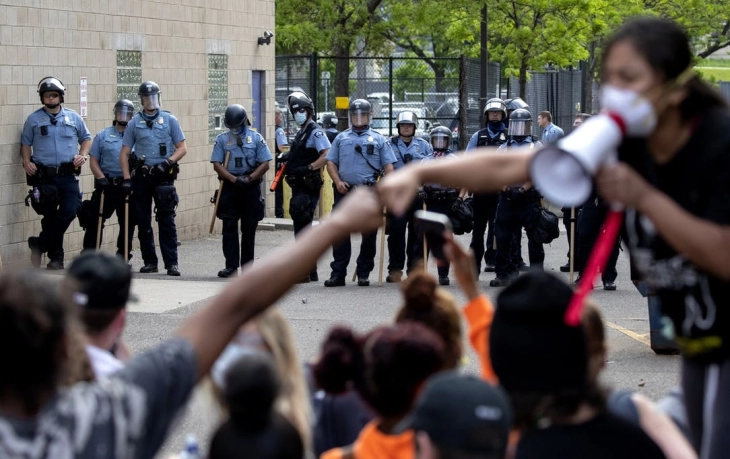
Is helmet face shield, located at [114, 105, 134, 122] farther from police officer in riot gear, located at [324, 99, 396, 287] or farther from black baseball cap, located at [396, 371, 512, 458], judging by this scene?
black baseball cap, located at [396, 371, 512, 458]

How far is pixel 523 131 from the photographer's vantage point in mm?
13805

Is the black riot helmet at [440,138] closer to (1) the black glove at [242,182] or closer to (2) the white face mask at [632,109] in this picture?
(1) the black glove at [242,182]

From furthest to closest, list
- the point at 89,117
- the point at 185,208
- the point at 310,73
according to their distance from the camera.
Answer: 1. the point at 310,73
2. the point at 185,208
3. the point at 89,117

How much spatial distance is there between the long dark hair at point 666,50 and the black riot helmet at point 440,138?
11.3 m

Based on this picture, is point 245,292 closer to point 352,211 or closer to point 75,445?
point 352,211

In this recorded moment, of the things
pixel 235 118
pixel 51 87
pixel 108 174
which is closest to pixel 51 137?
pixel 51 87

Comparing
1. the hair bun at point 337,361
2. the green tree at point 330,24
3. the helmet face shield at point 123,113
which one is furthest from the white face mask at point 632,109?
the green tree at point 330,24

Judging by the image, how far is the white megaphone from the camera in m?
2.63

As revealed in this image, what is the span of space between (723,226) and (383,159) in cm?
1113

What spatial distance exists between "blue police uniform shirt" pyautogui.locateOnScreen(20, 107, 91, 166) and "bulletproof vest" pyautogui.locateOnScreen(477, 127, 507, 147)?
489cm

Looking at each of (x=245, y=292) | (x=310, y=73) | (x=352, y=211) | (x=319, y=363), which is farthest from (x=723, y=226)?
(x=310, y=73)

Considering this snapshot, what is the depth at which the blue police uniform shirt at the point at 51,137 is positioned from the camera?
546 inches

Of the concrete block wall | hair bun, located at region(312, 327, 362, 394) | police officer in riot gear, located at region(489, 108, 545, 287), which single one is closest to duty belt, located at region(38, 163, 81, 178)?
the concrete block wall

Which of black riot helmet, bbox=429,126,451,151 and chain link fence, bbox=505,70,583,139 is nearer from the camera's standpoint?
black riot helmet, bbox=429,126,451,151
